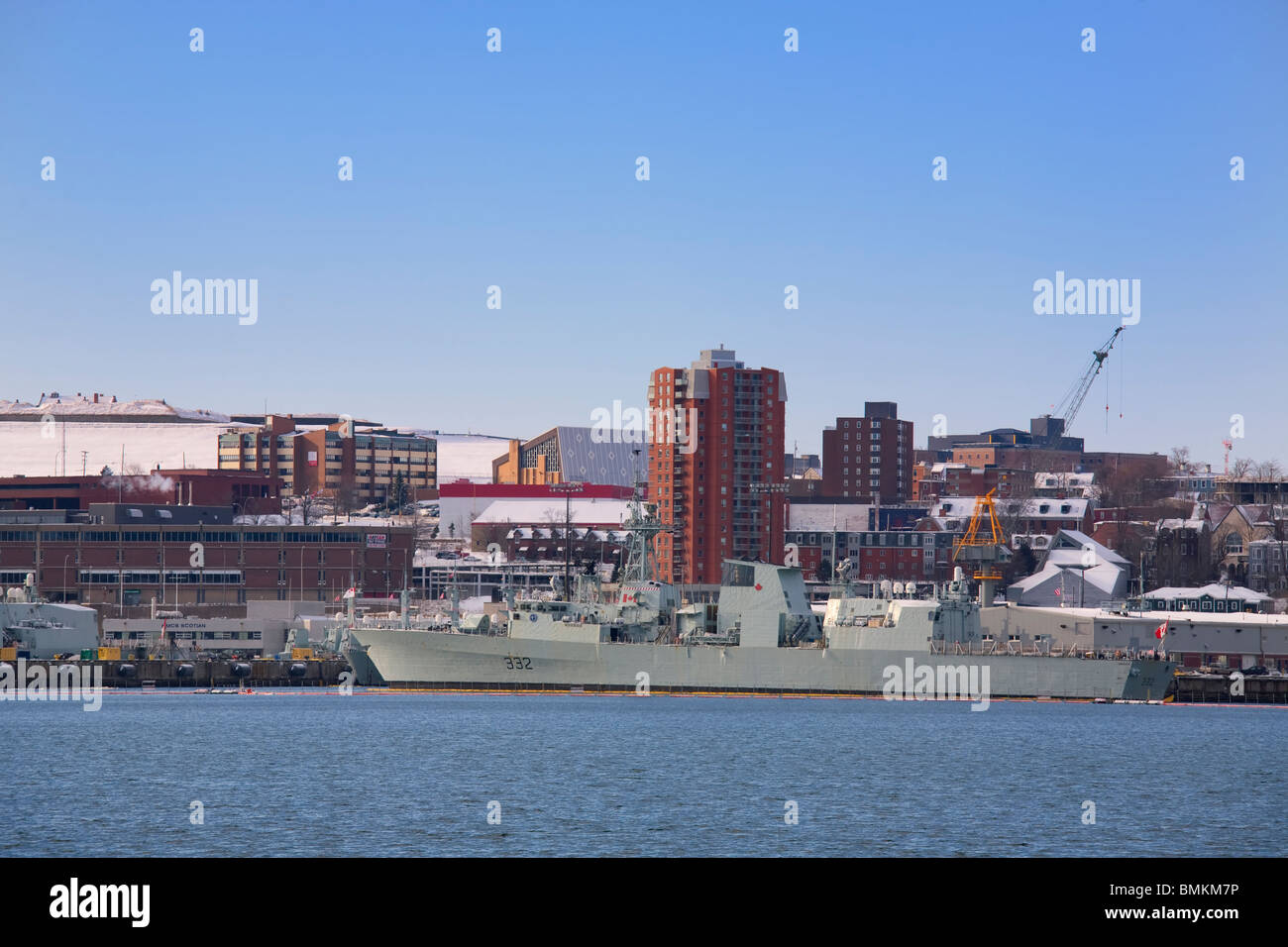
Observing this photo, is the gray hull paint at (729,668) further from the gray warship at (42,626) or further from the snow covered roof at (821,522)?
the snow covered roof at (821,522)

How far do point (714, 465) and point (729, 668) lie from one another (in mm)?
83038

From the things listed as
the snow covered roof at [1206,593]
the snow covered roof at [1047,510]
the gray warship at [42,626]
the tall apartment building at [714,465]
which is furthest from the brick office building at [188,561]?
the snow covered roof at [1047,510]

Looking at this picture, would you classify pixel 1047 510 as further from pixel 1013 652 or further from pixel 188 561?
pixel 188 561

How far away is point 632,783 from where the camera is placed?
46969 millimetres

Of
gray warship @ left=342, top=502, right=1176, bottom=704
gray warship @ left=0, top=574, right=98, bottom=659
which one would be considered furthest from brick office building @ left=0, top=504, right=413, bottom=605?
gray warship @ left=342, top=502, right=1176, bottom=704

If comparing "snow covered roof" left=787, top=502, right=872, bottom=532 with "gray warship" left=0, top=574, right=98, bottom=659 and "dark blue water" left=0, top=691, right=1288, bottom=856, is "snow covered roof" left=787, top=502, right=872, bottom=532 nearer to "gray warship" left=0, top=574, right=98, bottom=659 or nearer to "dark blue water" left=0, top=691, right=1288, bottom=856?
"gray warship" left=0, top=574, right=98, bottom=659

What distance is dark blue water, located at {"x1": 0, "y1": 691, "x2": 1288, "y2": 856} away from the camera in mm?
36219

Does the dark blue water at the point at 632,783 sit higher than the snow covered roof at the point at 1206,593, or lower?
lower

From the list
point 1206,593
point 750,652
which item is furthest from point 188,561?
point 1206,593

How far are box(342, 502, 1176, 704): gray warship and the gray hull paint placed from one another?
0.06m

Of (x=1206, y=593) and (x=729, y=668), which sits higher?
(x=1206, y=593)

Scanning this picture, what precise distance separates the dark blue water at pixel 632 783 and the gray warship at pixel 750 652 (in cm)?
857

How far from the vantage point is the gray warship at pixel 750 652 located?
290ft

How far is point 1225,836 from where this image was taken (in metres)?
39.0
